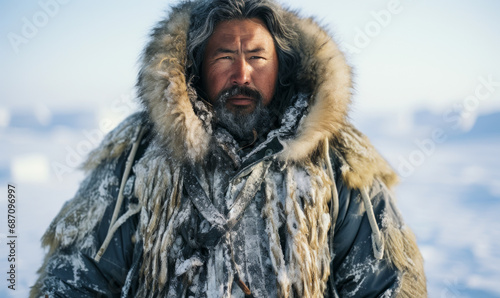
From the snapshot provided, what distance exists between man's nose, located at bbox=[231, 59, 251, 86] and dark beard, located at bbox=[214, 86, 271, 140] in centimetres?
3

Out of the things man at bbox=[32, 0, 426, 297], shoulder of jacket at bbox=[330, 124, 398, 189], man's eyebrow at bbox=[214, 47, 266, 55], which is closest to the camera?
man at bbox=[32, 0, 426, 297]

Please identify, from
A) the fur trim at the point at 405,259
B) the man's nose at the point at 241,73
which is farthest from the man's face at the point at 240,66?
the fur trim at the point at 405,259

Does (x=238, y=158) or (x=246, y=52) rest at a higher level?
(x=246, y=52)

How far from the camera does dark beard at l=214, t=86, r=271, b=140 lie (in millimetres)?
1930

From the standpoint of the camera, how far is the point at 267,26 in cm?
207

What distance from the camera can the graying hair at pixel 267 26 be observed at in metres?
2.00

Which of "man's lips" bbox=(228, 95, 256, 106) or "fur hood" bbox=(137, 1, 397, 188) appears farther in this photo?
"man's lips" bbox=(228, 95, 256, 106)

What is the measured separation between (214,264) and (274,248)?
0.82ft

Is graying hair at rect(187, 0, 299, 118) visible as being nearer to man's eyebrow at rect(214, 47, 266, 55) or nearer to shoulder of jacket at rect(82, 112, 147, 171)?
man's eyebrow at rect(214, 47, 266, 55)

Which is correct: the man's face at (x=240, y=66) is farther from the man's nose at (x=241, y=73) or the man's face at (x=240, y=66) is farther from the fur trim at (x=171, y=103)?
the fur trim at (x=171, y=103)

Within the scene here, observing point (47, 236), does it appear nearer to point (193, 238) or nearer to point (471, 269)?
point (193, 238)

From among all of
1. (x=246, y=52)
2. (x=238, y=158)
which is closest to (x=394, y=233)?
(x=238, y=158)

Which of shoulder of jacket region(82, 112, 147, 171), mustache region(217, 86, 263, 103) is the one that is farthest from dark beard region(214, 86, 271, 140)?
shoulder of jacket region(82, 112, 147, 171)

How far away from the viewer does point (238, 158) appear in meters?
1.81
